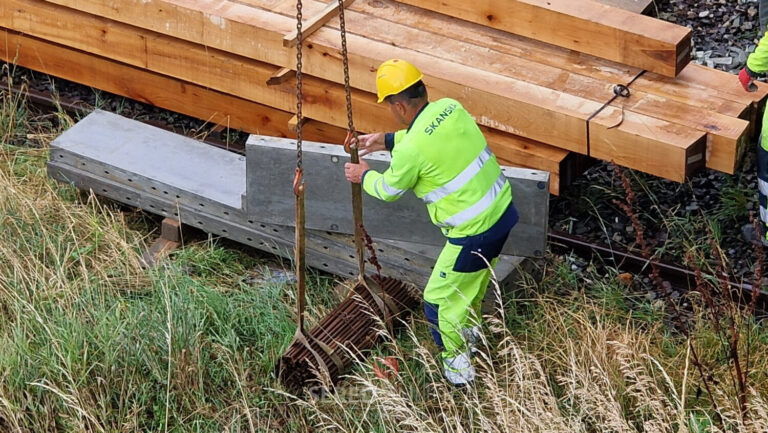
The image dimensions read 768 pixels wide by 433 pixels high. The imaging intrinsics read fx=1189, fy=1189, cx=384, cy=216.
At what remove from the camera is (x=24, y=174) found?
28.6ft

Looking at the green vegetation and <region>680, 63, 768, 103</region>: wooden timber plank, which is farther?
<region>680, 63, 768, 103</region>: wooden timber plank

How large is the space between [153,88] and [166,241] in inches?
72.7

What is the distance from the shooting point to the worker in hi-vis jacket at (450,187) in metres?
6.14

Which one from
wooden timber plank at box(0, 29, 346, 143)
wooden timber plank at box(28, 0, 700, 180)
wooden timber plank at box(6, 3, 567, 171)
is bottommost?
wooden timber plank at box(0, 29, 346, 143)

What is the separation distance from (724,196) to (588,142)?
1.24 meters

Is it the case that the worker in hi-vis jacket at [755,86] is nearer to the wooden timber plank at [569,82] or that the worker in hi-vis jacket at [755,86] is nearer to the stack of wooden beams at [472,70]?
the stack of wooden beams at [472,70]

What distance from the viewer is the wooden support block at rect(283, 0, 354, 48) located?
796cm

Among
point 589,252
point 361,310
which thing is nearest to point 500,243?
point 361,310

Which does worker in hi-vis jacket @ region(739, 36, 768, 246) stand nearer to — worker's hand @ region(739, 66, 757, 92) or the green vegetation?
worker's hand @ region(739, 66, 757, 92)

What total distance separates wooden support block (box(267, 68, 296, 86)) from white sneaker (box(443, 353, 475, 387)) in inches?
101

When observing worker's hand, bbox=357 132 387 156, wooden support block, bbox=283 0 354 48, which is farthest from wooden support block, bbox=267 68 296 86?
worker's hand, bbox=357 132 387 156

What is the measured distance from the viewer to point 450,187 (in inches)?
245

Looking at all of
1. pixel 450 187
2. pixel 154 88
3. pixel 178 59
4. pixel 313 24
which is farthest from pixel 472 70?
pixel 154 88

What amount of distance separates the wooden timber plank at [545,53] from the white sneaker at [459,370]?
2.18 metres
